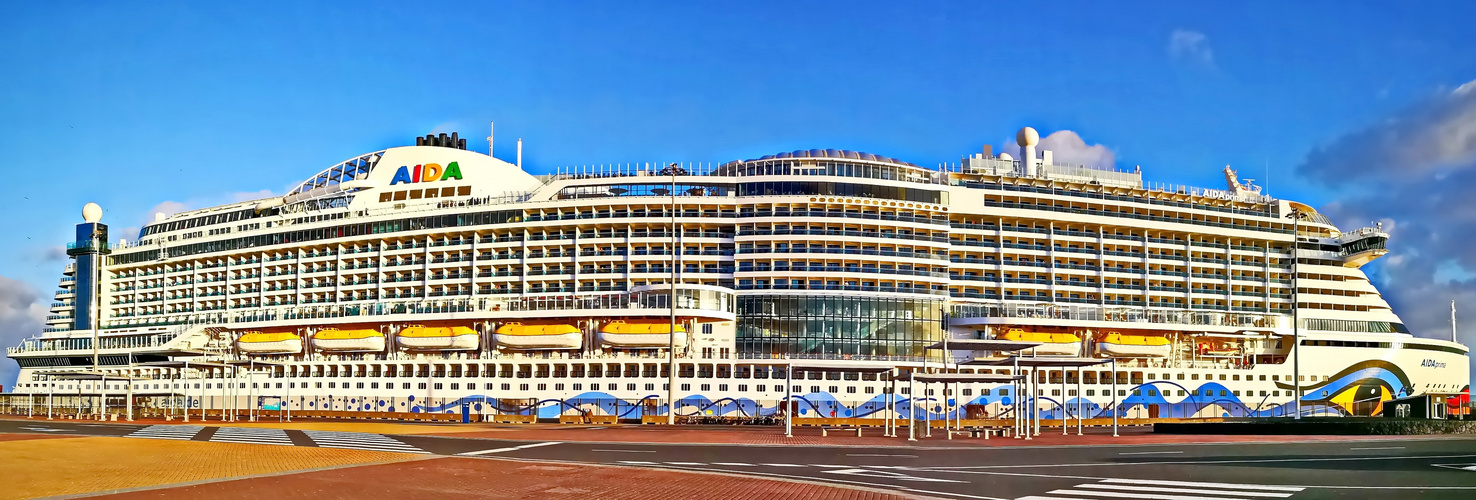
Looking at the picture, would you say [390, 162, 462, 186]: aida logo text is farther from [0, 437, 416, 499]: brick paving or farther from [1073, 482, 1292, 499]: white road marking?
[1073, 482, 1292, 499]: white road marking

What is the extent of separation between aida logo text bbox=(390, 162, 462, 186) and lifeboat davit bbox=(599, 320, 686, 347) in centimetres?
2409

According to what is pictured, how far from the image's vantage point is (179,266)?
98500mm

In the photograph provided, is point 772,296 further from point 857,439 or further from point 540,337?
point 857,439

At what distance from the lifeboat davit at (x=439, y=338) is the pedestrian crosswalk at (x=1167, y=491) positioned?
57298 millimetres

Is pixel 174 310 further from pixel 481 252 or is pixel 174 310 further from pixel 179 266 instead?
pixel 481 252

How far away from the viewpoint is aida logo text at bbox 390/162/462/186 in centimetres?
8806

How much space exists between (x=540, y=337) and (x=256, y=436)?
3073 cm

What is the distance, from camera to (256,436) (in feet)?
139

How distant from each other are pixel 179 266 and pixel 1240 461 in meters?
93.1

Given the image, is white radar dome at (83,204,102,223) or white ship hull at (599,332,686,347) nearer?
white ship hull at (599,332,686,347)

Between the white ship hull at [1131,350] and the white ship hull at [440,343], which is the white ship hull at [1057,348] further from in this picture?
the white ship hull at [440,343]

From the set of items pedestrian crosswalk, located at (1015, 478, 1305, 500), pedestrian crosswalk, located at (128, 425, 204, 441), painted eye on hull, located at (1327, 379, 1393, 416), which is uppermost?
pedestrian crosswalk, located at (1015, 478, 1305, 500)

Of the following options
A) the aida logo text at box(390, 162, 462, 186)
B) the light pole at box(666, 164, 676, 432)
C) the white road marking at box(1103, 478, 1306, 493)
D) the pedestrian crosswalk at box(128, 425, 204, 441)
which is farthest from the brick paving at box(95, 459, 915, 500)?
the aida logo text at box(390, 162, 462, 186)

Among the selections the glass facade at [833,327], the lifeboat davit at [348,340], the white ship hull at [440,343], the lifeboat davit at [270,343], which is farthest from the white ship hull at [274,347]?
the glass facade at [833,327]
